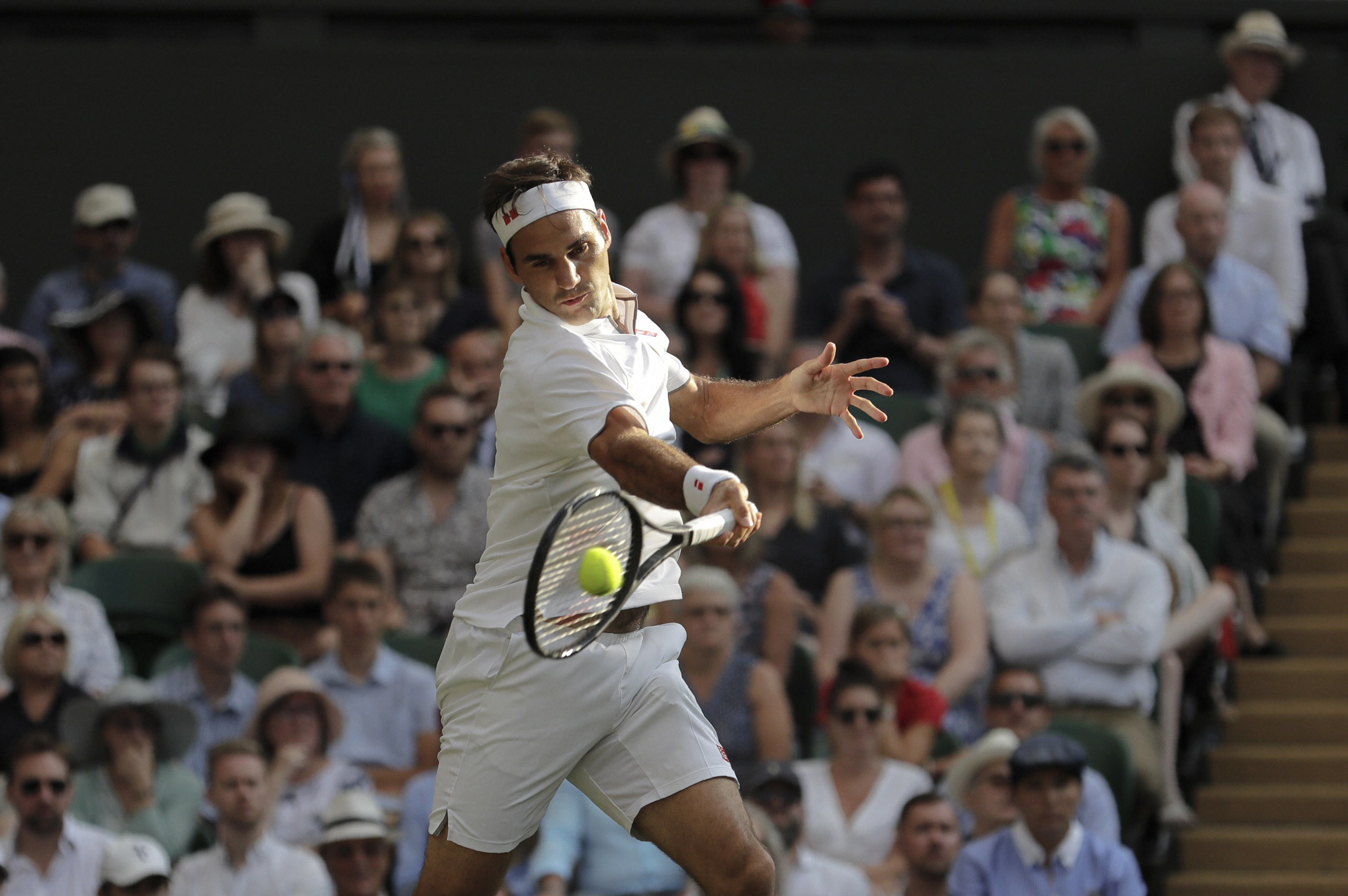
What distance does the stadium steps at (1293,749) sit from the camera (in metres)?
7.86

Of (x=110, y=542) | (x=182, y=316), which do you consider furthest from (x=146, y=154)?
(x=110, y=542)

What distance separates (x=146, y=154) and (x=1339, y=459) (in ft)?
20.4

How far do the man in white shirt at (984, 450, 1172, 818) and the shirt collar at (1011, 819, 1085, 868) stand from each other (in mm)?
783

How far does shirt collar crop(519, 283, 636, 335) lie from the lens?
424 centimetres

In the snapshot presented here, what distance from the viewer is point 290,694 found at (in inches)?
287

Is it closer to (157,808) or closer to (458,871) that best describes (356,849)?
(157,808)

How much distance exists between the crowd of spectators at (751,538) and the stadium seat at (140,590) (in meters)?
0.03

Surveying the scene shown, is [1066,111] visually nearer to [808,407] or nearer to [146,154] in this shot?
[146,154]

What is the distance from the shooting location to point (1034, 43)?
11.6m

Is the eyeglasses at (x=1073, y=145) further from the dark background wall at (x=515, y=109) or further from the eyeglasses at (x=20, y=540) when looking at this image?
the eyeglasses at (x=20, y=540)

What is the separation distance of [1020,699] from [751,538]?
1.13m

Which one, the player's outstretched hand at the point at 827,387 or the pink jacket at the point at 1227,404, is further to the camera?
the pink jacket at the point at 1227,404

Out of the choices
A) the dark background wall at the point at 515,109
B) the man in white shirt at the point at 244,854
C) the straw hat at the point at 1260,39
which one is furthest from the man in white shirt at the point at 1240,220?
the man in white shirt at the point at 244,854

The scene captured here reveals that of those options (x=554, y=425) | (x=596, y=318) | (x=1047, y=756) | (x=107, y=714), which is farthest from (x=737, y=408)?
(x=107, y=714)
